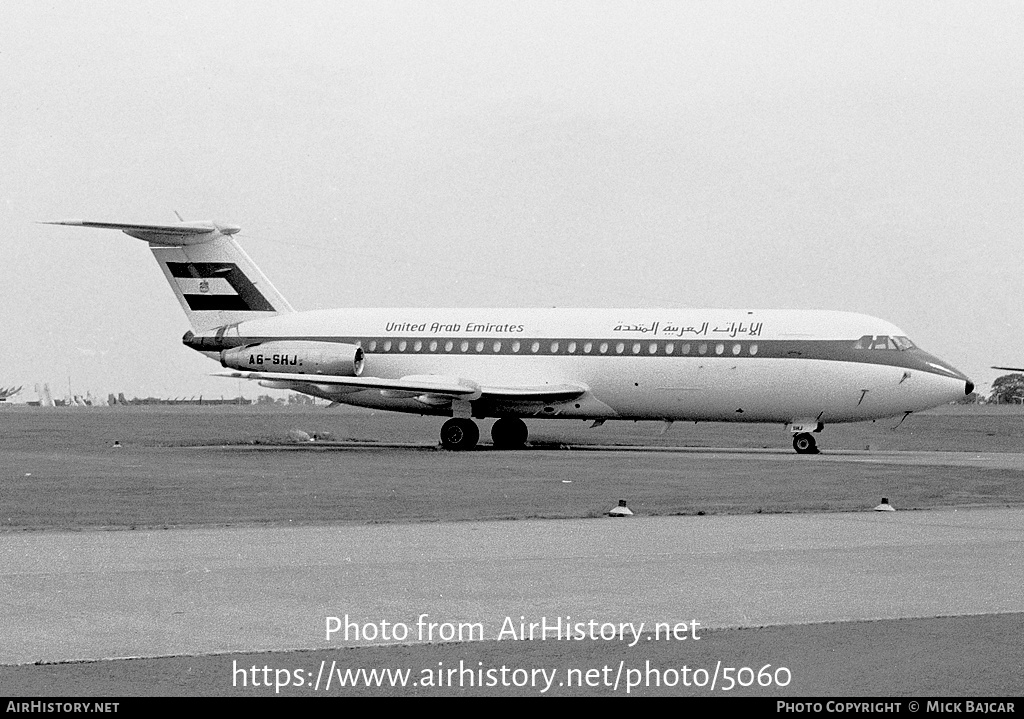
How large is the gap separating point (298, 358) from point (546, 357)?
6583 millimetres

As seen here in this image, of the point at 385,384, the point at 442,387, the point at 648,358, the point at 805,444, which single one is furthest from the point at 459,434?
the point at 805,444

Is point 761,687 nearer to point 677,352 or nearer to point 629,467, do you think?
point 629,467

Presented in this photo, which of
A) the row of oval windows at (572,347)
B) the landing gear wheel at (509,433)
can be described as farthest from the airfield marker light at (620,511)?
the landing gear wheel at (509,433)

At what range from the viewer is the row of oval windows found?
128ft

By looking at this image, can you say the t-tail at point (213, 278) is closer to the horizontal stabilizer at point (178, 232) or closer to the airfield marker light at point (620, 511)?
the horizontal stabilizer at point (178, 232)

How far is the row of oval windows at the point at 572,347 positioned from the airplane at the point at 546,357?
0.12 feet

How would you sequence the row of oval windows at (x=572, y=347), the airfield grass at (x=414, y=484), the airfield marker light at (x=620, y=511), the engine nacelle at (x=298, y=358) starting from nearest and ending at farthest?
the airfield marker light at (x=620, y=511) → the airfield grass at (x=414, y=484) → the row of oval windows at (x=572, y=347) → the engine nacelle at (x=298, y=358)

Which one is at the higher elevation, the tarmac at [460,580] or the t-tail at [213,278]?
the t-tail at [213,278]

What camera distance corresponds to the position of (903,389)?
3756 cm

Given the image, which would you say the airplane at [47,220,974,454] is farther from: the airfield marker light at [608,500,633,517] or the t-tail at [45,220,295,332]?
the airfield marker light at [608,500,633,517]

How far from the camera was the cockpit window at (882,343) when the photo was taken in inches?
1492

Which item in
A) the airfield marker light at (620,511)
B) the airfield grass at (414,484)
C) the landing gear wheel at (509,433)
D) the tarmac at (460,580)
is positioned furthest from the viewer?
the landing gear wheel at (509,433)

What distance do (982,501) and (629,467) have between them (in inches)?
331

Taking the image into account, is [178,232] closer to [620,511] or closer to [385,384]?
[385,384]
